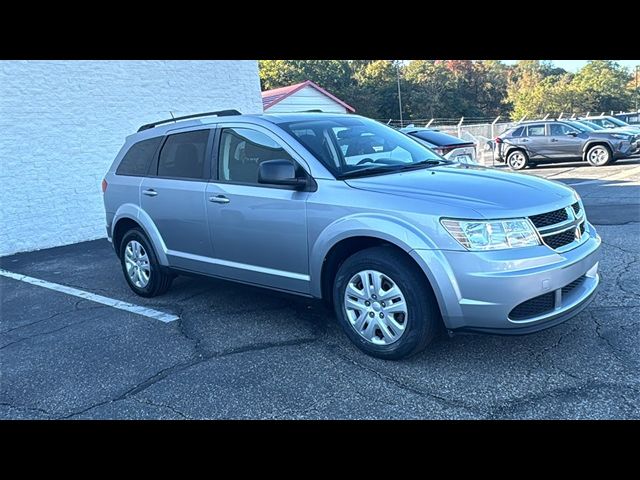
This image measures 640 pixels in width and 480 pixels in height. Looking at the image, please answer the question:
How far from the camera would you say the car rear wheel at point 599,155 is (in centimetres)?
1581

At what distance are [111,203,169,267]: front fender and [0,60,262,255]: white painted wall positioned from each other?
4.65 m

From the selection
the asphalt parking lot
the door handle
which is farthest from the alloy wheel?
the door handle

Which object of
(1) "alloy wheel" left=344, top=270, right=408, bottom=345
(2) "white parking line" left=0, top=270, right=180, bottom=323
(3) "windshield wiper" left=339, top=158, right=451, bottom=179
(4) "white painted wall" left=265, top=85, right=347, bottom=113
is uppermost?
(4) "white painted wall" left=265, top=85, right=347, bottom=113

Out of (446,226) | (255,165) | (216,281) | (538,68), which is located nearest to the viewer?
(446,226)

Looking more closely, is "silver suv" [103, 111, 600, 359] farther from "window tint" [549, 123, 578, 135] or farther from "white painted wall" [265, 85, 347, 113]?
"window tint" [549, 123, 578, 135]

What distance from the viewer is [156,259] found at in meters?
5.34

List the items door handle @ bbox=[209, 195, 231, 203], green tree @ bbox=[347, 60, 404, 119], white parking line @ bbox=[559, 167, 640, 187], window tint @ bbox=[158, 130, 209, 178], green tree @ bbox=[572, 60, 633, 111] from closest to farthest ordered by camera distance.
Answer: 1. door handle @ bbox=[209, 195, 231, 203]
2. window tint @ bbox=[158, 130, 209, 178]
3. white parking line @ bbox=[559, 167, 640, 187]
4. green tree @ bbox=[347, 60, 404, 119]
5. green tree @ bbox=[572, 60, 633, 111]

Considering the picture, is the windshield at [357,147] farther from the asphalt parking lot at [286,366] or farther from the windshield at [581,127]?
A: the windshield at [581,127]

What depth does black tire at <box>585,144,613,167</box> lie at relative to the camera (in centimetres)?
1581

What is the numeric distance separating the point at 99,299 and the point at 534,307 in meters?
4.62

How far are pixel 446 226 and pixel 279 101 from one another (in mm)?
15224

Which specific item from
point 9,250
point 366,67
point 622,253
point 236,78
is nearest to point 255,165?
point 622,253
